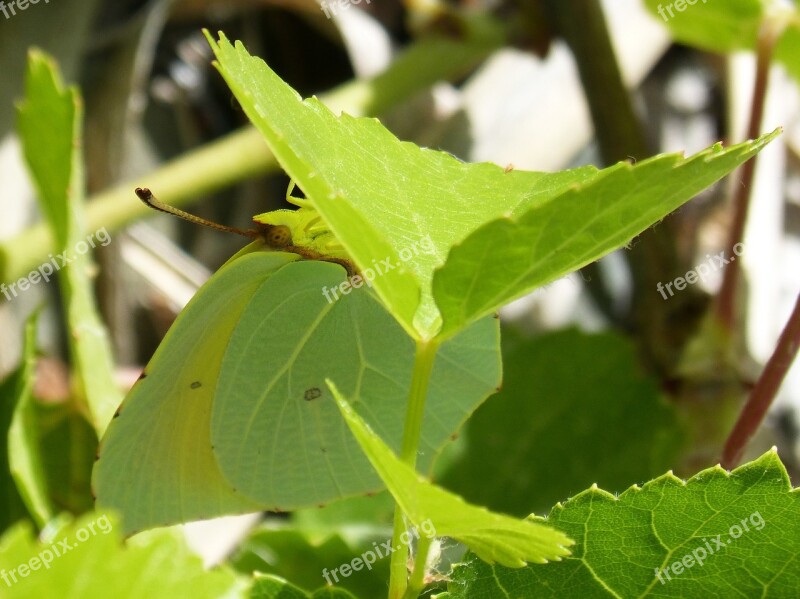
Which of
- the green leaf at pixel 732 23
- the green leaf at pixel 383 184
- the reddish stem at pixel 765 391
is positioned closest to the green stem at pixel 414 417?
the green leaf at pixel 383 184

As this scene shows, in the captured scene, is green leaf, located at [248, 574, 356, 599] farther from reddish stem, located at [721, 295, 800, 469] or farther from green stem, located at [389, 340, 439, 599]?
reddish stem, located at [721, 295, 800, 469]

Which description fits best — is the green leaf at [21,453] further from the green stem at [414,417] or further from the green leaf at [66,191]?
the green stem at [414,417]

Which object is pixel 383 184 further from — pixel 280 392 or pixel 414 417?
pixel 280 392

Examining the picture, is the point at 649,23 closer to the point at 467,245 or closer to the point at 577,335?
the point at 577,335

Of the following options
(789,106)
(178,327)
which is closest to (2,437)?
(178,327)

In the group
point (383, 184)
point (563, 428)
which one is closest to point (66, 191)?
point (383, 184)
